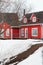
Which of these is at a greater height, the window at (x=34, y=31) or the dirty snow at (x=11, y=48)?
the dirty snow at (x=11, y=48)

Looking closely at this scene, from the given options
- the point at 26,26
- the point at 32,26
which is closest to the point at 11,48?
the point at 32,26

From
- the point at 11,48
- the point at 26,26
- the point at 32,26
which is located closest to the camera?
the point at 11,48

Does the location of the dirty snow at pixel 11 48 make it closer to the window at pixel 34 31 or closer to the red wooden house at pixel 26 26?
the red wooden house at pixel 26 26

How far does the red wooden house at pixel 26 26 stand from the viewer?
45.2 m

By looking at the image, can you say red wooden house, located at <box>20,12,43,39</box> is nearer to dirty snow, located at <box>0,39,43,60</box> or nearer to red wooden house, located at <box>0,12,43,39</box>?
red wooden house, located at <box>0,12,43,39</box>

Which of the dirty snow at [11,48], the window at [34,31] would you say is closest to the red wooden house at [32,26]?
the window at [34,31]

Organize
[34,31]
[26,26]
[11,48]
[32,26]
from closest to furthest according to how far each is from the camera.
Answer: [11,48], [34,31], [32,26], [26,26]

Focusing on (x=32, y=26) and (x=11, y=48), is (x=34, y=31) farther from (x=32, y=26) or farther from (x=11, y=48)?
(x=11, y=48)

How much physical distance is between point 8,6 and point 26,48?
21014mm

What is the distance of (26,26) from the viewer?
159ft

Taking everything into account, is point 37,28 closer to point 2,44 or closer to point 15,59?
point 2,44

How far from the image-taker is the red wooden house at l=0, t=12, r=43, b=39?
45156 mm

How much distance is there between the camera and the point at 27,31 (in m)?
48.1

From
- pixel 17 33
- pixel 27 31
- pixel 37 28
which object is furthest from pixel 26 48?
pixel 17 33
